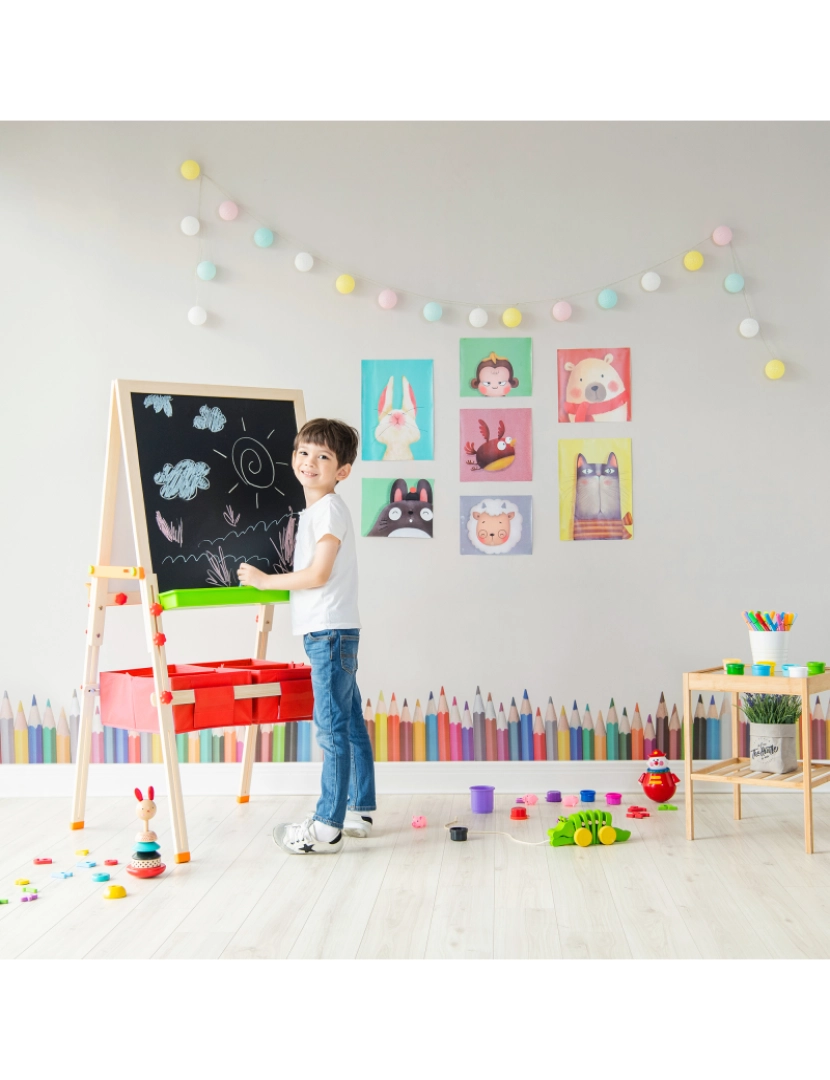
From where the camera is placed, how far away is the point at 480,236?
3.72m

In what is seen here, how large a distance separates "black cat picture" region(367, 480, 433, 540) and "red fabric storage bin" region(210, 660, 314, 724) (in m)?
0.72

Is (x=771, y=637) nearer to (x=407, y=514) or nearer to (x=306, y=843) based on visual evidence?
(x=407, y=514)

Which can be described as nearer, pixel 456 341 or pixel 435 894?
pixel 435 894

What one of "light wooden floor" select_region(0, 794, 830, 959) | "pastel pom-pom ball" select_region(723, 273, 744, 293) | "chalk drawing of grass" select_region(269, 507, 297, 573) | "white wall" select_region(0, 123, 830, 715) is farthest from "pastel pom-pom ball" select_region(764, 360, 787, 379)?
"chalk drawing of grass" select_region(269, 507, 297, 573)

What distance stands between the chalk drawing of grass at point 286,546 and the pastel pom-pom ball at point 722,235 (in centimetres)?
187

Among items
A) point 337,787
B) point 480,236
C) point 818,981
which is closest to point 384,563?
point 337,787

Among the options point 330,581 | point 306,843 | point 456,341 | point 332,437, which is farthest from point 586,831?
point 456,341

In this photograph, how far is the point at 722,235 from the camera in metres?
3.65

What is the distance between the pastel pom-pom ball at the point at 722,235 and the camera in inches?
144

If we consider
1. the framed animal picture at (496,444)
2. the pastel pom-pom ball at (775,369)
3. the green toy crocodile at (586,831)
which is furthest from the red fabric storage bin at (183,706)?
the pastel pom-pom ball at (775,369)

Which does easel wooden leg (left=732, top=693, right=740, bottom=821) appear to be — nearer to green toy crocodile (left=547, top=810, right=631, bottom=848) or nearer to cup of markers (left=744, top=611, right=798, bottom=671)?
cup of markers (left=744, top=611, right=798, bottom=671)

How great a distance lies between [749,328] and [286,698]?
2.13 metres
